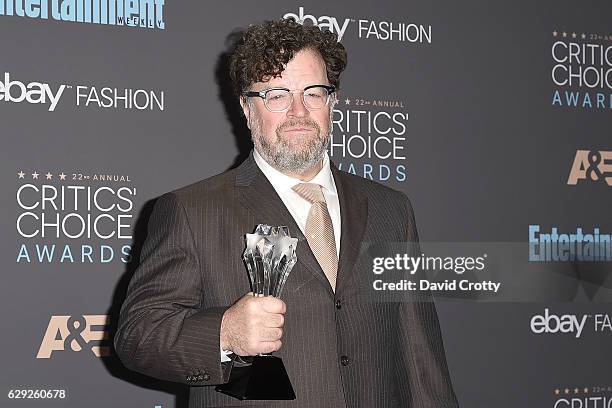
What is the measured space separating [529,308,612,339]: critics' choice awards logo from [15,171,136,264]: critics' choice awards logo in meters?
2.08

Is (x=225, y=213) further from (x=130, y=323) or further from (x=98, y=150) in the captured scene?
(x=98, y=150)

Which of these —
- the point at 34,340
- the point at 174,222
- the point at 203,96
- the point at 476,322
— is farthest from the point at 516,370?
the point at 174,222

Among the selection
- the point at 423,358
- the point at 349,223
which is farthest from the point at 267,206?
the point at 423,358

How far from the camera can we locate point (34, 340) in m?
3.42

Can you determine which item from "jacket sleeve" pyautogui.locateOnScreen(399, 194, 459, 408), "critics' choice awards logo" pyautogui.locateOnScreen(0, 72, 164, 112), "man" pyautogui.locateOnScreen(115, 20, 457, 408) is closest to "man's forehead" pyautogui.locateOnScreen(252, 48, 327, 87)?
"man" pyautogui.locateOnScreen(115, 20, 457, 408)

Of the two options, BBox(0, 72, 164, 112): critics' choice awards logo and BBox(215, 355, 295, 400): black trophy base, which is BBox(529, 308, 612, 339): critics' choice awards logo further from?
BBox(215, 355, 295, 400): black trophy base

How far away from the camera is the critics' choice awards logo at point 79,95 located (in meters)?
3.45

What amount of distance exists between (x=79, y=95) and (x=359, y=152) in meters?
1.30

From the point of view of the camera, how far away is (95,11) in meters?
3.60

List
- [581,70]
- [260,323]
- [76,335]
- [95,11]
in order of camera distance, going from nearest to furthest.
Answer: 1. [260,323]
2. [76,335]
3. [95,11]
4. [581,70]

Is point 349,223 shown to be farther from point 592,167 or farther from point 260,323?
point 592,167

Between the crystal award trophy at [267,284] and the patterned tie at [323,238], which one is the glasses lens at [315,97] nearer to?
the patterned tie at [323,238]

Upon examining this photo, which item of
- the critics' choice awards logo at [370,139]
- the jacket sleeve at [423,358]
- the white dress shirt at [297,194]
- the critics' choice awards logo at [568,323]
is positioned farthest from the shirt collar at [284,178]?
the critics' choice awards logo at [568,323]

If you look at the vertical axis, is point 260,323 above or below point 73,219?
below
